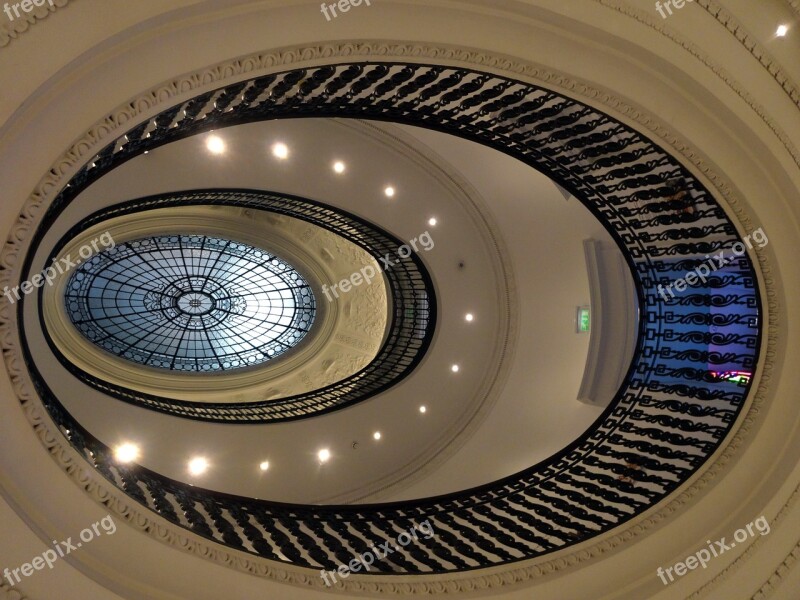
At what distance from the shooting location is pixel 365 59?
407 centimetres

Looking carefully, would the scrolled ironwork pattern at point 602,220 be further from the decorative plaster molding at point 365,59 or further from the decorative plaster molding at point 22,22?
the decorative plaster molding at point 22,22

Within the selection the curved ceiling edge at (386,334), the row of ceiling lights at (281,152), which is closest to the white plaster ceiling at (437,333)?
the row of ceiling lights at (281,152)

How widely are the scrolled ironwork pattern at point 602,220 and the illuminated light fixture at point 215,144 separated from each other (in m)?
3.39

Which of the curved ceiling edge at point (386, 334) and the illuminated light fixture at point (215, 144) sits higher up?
the illuminated light fixture at point (215, 144)

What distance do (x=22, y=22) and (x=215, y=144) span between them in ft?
16.8

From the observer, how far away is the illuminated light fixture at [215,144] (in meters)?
→ 7.78

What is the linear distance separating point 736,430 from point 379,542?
10.8ft

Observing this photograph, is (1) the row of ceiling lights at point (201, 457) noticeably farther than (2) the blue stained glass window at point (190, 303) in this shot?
No

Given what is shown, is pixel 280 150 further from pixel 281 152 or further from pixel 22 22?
pixel 22 22

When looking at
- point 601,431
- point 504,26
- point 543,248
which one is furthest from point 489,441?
point 504,26

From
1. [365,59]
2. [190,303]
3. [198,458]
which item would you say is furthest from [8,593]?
[190,303]

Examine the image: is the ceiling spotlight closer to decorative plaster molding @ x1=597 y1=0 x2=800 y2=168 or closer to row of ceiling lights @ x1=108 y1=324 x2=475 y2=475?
row of ceiling lights @ x1=108 y1=324 x2=475 y2=475

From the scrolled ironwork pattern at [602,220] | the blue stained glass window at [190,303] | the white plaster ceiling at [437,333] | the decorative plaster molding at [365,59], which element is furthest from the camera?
the blue stained glass window at [190,303]

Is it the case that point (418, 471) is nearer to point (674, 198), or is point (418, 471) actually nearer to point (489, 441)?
point (489, 441)
